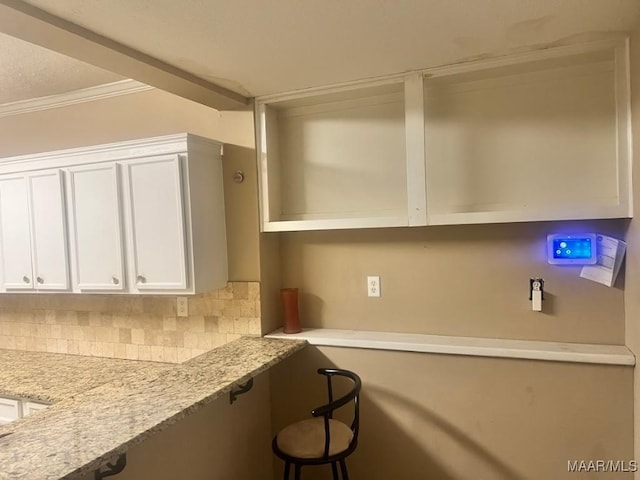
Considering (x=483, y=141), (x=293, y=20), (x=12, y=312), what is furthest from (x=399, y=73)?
(x=12, y=312)

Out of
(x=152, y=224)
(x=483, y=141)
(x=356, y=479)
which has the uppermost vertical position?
(x=483, y=141)

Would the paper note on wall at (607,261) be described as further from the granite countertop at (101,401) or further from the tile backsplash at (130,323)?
the tile backsplash at (130,323)

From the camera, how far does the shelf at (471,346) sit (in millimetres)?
1995

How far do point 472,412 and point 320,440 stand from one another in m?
0.76

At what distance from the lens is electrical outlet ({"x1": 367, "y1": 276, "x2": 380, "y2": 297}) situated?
2.50 m

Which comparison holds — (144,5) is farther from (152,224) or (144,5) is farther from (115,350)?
(115,350)

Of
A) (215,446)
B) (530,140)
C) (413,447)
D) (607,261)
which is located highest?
(530,140)

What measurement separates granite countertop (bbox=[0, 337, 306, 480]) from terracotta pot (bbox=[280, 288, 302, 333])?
0.43 ft

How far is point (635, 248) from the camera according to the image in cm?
188

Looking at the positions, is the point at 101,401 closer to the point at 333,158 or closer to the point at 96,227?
the point at 96,227

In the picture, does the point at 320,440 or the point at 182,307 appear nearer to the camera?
the point at 320,440

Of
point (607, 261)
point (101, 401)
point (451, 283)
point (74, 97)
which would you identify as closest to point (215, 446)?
point (101, 401)

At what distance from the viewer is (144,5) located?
1.49 m

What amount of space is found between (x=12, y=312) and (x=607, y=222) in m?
3.70
